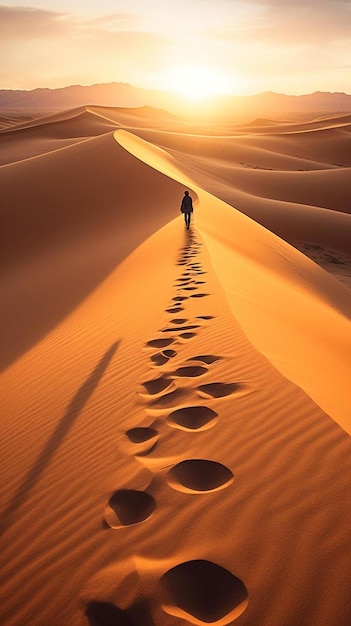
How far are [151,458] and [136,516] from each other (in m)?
0.44

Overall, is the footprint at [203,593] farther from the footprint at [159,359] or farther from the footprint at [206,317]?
the footprint at [206,317]

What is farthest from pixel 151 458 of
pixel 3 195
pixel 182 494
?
pixel 3 195

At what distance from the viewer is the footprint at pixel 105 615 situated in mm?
1870

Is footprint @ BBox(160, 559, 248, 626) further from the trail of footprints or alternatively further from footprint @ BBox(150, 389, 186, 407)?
footprint @ BBox(150, 389, 186, 407)

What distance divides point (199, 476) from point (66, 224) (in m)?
11.8

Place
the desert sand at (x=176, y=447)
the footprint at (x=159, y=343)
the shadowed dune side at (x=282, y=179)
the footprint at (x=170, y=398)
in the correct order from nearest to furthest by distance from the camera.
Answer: the desert sand at (x=176, y=447)
the footprint at (x=170, y=398)
the footprint at (x=159, y=343)
the shadowed dune side at (x=282, y=179)

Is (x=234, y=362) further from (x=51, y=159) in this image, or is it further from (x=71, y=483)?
(x=51, y=159)

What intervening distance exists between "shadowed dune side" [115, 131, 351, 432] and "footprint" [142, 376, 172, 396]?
83 centimetres

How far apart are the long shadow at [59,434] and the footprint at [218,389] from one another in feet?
3.07

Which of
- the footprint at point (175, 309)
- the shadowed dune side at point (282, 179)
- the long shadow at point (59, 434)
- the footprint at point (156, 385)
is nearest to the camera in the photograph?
the long shadow at point (59, 434)

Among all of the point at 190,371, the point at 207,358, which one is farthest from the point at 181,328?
Answer: the point at 190,371

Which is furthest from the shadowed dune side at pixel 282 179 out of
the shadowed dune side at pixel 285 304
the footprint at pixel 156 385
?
the footprint at pixel 156 385

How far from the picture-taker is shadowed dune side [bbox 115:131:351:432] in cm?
404

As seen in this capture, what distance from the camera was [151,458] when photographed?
279 cm
